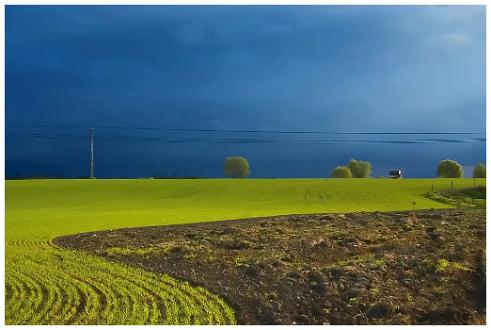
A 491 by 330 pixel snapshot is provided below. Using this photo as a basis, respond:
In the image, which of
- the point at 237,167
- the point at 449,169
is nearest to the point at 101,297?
the point at 237,167

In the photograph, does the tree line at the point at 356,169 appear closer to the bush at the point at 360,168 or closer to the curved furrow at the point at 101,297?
the bush at the point at 360,168

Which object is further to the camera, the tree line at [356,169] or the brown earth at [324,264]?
the tree line at [356,169]

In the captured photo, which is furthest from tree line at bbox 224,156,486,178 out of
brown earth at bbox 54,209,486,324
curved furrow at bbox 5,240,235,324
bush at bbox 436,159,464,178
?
curved furrow at bbox 5,240,235,324

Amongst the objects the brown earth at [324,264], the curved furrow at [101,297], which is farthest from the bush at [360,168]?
the curved furrow at [101,297]

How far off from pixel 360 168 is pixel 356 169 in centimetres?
73

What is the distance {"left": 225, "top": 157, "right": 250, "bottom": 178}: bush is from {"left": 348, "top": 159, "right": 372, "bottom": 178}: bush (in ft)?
60.4

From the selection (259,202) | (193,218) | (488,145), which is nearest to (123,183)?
(259,202)

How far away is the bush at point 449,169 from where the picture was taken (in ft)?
243

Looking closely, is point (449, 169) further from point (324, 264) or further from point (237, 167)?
point (324, 264)

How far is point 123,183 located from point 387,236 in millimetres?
43131

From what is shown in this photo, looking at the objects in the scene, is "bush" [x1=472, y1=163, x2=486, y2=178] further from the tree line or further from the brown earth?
the brown earth

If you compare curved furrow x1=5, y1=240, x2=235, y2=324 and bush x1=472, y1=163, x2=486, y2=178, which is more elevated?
curved furrow x1=5, y1=240, x2=235, y2=324

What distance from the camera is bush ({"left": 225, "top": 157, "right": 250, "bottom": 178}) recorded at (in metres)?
78.2
